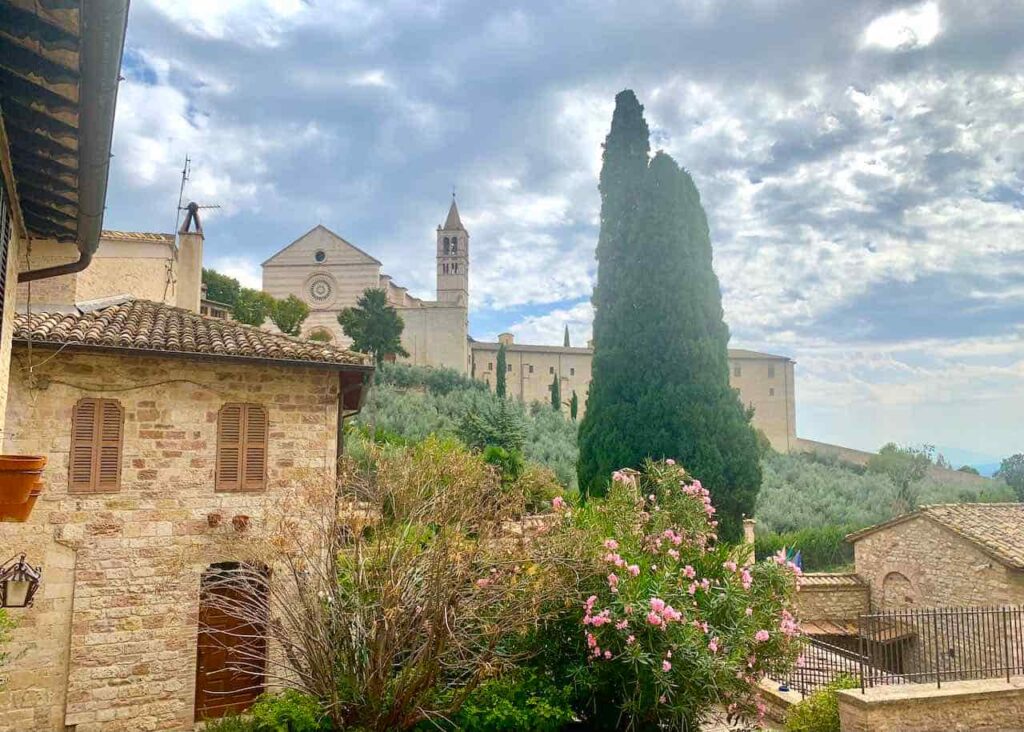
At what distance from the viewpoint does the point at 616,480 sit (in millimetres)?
9438

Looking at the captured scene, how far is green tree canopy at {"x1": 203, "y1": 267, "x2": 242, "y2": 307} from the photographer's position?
45062 mm

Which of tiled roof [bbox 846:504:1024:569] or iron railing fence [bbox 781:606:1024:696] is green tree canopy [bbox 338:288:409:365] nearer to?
tiled roof [bbox 846:504:1024:569]

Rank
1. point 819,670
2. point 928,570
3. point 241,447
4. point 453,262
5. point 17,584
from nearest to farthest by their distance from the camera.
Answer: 1. point 17,584
2. point 241,447
3. point 819,670
4. point 928,570
5. point 453,262

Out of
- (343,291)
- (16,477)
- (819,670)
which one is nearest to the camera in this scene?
(16,477)

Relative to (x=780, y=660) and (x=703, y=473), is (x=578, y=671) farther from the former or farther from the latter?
(x=703, y=473)

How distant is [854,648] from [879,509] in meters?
14.4

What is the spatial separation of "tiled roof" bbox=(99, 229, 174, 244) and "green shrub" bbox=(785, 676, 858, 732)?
68.1ft

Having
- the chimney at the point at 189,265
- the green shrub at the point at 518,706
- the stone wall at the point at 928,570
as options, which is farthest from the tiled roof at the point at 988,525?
the chimney at the point at 189,265

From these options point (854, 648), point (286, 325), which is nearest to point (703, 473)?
point (854, 648)

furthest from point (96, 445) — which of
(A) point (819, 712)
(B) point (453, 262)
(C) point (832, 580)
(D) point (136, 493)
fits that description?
(B) point (453, 262)

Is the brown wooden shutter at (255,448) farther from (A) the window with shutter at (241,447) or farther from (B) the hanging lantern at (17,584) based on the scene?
(B) the hanging lantern at (17,584)

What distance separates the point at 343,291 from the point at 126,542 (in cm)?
4674

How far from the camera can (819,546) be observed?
78.3 ft

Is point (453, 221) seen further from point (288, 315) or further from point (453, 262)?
point (288, 315)
